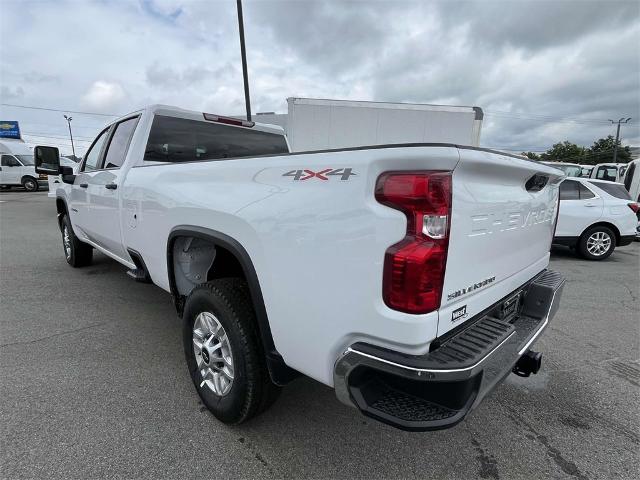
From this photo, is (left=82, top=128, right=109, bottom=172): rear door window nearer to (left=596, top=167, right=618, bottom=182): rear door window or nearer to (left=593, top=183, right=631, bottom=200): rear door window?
(left=593, top=183, right=631, bottom=200): rear door window

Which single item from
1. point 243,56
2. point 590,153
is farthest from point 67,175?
point 590,153

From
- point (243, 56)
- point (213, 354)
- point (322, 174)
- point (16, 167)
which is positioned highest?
point (243, 56)

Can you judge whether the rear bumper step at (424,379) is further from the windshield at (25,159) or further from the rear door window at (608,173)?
the windshield at (25,159)

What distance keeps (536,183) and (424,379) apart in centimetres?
140

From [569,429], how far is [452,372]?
1577mm

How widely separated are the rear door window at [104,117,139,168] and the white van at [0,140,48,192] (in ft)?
66.6

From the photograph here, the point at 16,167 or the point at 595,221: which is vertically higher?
the point at 16,167

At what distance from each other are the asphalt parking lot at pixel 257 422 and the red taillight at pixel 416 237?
3.77 ft

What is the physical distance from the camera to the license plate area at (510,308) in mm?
2057

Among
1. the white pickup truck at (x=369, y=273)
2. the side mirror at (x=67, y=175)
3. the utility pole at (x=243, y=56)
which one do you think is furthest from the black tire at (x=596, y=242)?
the side mirror at (x=67, y=175)

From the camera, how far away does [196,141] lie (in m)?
3.65

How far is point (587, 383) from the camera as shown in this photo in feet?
9.61

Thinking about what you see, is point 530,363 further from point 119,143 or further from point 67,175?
point 67,175

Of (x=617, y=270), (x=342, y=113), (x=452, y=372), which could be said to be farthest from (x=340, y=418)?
(x=342, y=113)
